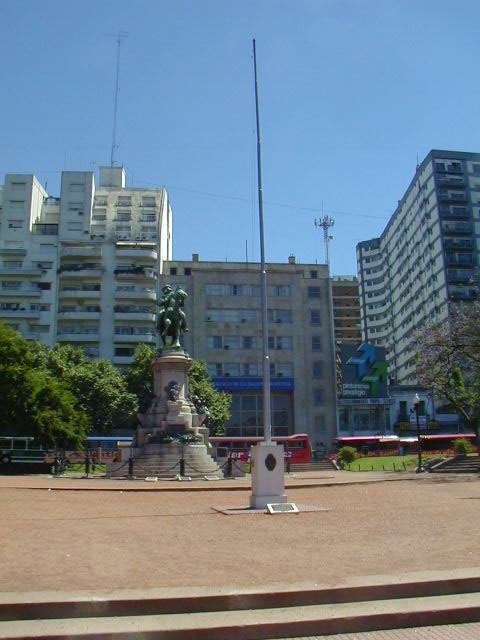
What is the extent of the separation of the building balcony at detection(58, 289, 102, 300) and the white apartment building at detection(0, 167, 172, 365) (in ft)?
0.41

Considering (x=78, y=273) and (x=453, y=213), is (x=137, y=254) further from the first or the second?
(x=453, y=213)

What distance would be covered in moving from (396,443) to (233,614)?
201ft

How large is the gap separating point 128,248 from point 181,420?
50.0 metres

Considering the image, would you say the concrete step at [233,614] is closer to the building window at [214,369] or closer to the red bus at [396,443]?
the red bus at [396,443]

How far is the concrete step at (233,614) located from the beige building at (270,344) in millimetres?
65050

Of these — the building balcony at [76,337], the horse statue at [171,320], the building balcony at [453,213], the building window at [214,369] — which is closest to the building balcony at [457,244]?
the building balcony at [453,213]

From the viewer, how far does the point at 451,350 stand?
3219 cm

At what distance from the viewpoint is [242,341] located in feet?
244

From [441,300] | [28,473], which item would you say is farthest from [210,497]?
[441,300]

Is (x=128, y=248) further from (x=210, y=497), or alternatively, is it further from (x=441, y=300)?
(x=210, y=497)

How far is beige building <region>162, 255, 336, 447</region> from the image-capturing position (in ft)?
235

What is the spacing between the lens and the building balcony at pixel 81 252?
7694 cm

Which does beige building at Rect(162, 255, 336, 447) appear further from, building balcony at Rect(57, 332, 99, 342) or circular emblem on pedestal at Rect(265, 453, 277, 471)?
circular emblem on pedestal at Rect(265, 453, 277, 471)

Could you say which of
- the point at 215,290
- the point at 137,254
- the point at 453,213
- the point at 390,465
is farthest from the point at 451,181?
the point at 390,465
